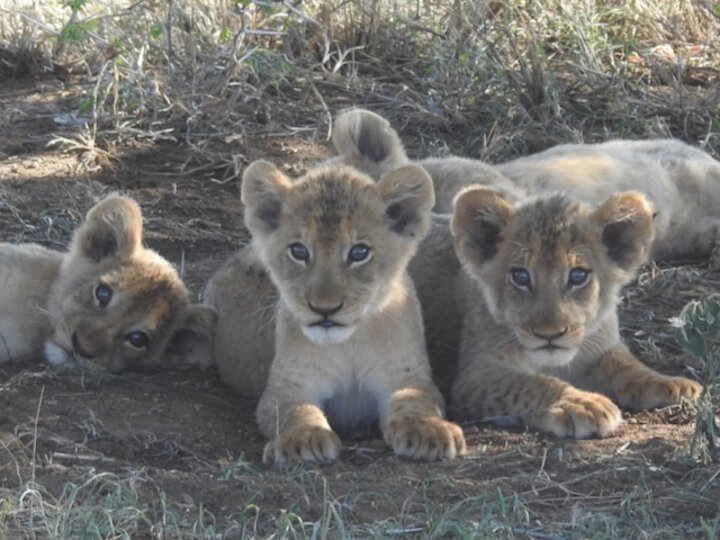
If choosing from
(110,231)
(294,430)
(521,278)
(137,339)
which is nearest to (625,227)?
(521,278)

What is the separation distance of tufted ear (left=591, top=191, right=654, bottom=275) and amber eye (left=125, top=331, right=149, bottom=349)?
1.75 m

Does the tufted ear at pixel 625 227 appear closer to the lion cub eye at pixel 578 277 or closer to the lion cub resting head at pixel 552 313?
the lion cub resting head at pixel 552 313

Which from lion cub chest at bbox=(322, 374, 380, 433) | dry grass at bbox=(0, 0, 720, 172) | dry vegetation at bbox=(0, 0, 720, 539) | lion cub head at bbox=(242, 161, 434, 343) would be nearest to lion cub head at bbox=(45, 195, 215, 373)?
dry vegetation at bbox=(0, 0, 720, 539)

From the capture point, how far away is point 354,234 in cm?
502

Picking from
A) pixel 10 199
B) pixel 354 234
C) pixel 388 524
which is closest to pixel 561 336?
pixel 354 234

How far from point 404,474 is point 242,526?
0.69m

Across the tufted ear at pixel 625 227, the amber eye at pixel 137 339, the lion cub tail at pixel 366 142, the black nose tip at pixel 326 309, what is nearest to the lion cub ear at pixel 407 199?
the black nose tip at pixel 326 309

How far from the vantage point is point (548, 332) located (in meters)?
4.99

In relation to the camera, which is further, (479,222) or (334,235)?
(479,222)

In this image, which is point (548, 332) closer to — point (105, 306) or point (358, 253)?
point (358, 253)

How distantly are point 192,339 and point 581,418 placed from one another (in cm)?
169

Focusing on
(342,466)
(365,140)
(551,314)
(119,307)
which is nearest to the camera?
(342,466)

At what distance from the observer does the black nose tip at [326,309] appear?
483cm

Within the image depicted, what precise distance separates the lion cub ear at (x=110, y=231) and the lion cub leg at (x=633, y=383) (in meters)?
1.79
